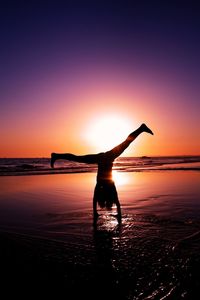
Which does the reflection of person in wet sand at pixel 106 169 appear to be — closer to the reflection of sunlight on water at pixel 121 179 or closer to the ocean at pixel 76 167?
the reflection of sunlight on water at pixel 121 179

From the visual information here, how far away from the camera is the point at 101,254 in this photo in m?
5.84

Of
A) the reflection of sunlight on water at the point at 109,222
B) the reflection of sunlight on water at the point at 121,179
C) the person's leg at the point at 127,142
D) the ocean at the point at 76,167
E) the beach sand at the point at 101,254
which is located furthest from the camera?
the ocean at the point at 76,167

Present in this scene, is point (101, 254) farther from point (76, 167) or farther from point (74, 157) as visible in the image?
point (76, 167)

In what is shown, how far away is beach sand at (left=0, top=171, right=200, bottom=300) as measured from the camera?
4352 millimetres

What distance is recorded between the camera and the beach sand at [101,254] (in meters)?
4.35

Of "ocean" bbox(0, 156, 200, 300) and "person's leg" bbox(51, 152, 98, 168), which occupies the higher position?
"person's leg" bbox(51, 152, 98, 168)

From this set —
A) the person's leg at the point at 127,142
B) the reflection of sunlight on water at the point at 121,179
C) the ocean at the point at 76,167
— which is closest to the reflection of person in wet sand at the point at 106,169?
the person's leg at the point at 127,142

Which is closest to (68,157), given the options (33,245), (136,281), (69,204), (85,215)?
(85,215)

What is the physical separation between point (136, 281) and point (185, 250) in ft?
5.58

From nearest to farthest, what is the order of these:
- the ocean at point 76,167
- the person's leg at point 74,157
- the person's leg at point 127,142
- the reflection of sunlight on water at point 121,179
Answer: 1. the person's leg at point 74,157
2. the person's leg at point 127,142
3. the reflection of sunlight on water at point 121,179
4. the ocean at point 76,167

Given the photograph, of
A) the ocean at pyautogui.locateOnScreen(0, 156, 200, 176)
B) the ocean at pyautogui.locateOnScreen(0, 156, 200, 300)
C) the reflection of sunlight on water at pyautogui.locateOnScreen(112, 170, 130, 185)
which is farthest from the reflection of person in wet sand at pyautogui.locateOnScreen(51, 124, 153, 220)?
the ocean at pyautogui.locateOnScreen(0, 156, 200, 176)

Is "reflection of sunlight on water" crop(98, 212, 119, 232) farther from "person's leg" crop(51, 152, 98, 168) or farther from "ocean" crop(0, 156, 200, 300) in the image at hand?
"person's leg" crop(51, 152, 98, 168)

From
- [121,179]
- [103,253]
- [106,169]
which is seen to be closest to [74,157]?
[106,169]

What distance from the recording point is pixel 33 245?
6.50 meters
